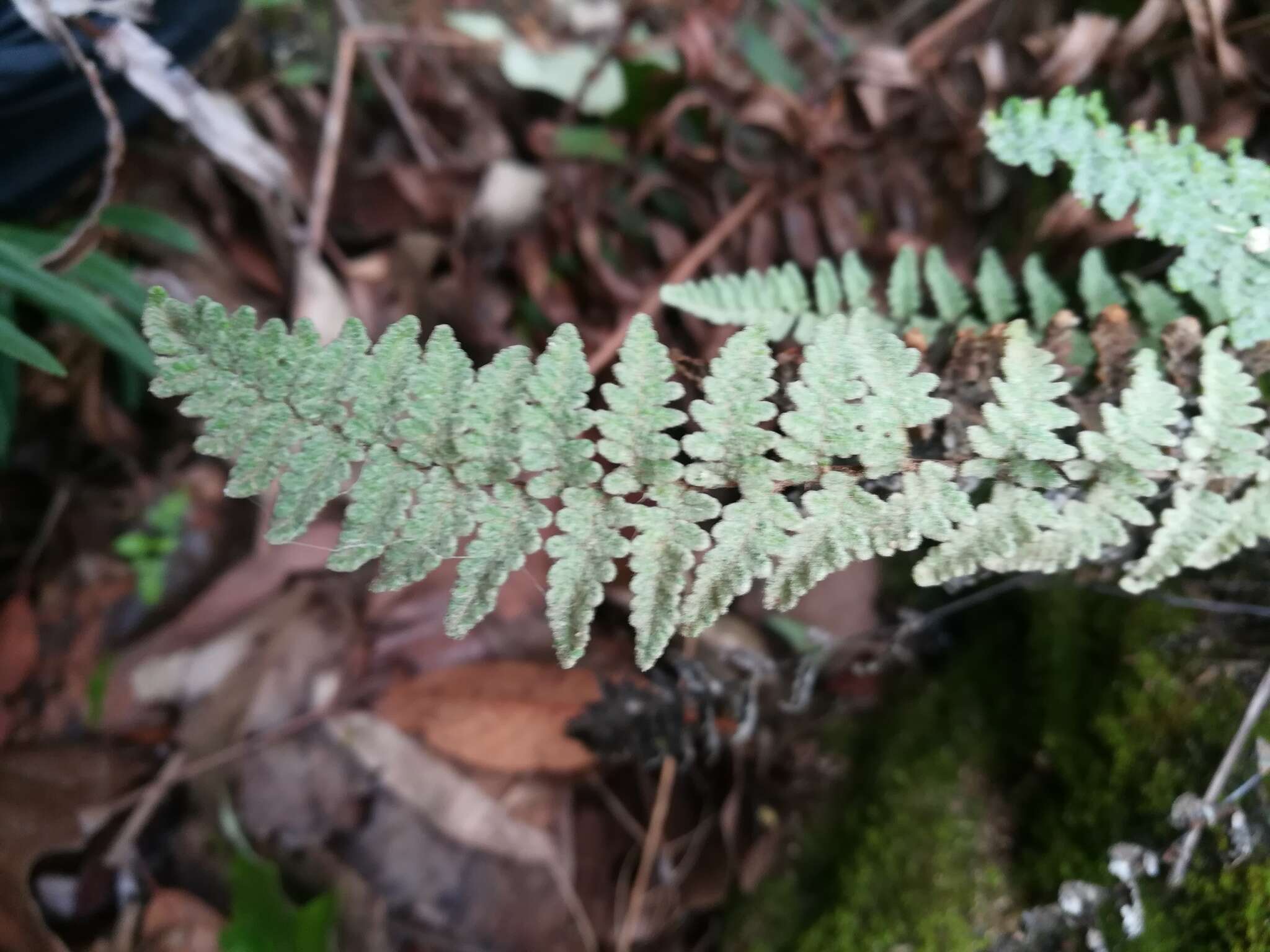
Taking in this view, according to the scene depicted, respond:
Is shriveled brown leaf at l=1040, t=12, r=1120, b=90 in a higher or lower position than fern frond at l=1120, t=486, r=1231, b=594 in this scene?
higher

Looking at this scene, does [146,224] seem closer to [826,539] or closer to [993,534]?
[826,539]

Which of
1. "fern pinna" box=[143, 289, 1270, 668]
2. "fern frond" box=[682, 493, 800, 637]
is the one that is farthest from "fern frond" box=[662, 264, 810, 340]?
"fern frond" box=[682, 493, 800, 637]

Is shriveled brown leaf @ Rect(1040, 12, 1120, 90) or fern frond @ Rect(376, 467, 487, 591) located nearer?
fern frond @ Rect(376, 467, 487, 591)

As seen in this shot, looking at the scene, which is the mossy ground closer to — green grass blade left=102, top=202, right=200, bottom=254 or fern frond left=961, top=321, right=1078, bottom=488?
fern frond left=961, top=321, right=1078, bottom=488

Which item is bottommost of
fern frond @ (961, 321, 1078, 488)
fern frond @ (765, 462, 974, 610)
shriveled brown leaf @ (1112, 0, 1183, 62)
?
fern frond @ (765, 462, 974, 610)

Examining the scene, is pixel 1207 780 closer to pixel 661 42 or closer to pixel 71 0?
pixel 661 42

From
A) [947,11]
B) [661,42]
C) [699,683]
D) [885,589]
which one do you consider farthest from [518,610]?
[947,11]

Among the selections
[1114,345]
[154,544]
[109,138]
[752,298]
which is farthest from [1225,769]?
[154,544]

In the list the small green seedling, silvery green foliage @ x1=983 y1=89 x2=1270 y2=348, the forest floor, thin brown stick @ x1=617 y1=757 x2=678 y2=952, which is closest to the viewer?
silvery green foliage @ x1=983 y1=89 x2=1270 y2=348
